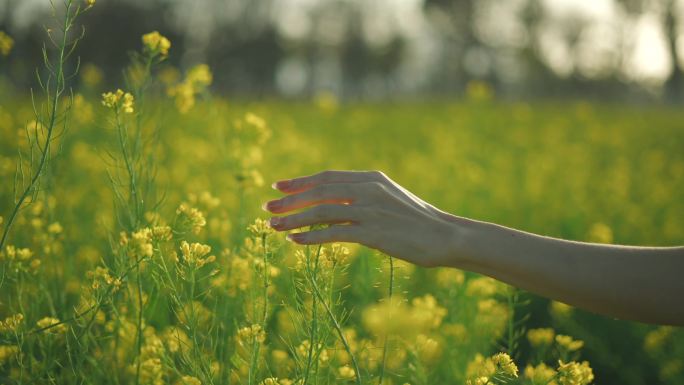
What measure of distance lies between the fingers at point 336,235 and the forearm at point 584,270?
0.73 feet

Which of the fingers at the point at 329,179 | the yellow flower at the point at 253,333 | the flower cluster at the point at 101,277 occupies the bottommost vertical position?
the yellow flower at the point at 253,333

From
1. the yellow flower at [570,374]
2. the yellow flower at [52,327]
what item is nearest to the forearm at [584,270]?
the yellow flower at [570,374]

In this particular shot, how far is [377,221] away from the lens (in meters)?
1.39

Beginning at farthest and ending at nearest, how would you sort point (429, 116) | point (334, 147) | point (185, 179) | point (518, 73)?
point (518, 73) → point (429, 116) → point (334, 147) → point (185, 179)

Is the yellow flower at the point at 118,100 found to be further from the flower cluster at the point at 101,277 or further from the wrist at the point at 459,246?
the wrist at the point at 459,246

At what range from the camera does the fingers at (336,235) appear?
54.3 inches

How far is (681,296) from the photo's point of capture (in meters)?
1.33

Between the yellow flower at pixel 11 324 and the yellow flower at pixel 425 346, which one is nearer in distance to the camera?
the yellow flower at pixel 11 324

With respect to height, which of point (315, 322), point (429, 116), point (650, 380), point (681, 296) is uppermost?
point (429, 116)

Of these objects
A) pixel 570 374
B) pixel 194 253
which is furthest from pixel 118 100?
pixel 570 374

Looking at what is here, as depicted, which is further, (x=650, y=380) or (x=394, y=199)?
(x=650, y=380)

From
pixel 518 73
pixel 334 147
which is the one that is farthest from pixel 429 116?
pixel 518 73

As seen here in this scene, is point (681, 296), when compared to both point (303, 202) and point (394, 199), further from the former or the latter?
point (303, 202)

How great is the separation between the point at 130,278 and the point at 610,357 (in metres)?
2.28
